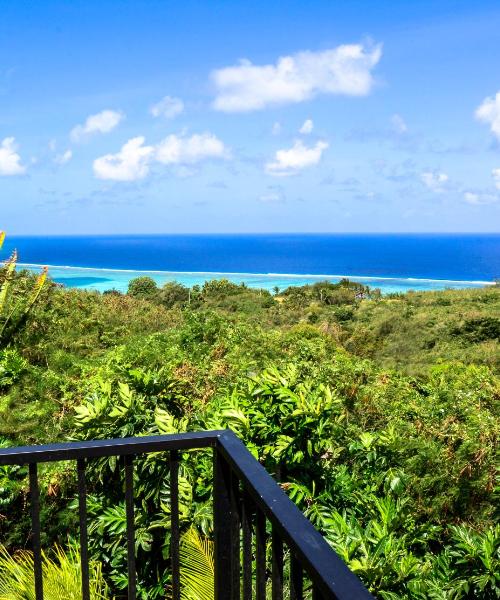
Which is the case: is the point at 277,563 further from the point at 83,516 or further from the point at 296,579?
the point at 83,516

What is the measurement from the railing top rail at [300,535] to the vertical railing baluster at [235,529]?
4.9 inches

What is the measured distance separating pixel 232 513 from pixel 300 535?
0.57m

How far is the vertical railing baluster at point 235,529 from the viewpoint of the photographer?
4.89 ft

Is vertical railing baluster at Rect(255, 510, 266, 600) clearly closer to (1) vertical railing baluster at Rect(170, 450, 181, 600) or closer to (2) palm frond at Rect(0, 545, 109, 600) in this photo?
(1) vertical railing baluster at Rect(170, 450, 181, 600)

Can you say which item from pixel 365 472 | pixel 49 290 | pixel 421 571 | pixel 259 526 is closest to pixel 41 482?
pixel 365 472

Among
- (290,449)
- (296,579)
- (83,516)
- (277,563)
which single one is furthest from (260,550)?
(290,449)

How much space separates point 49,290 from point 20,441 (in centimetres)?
448

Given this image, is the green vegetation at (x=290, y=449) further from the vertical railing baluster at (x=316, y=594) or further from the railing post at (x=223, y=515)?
the vertical railing baluster at (x=316, y=594)

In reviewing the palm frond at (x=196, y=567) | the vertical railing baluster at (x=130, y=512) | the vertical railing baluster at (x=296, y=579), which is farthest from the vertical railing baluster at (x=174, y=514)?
the vertical railing baluster at (x=296, y=579)

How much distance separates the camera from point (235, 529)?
1.52 m

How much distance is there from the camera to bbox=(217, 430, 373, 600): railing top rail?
2.69 ft

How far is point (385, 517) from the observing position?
2553 mm

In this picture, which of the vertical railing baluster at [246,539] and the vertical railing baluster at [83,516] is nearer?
the vertical railing baluster at [246,539]

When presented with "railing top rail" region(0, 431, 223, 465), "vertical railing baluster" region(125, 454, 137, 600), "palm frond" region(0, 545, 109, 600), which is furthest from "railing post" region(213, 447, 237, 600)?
"palm frond" region(0, 545, 109, 600)
